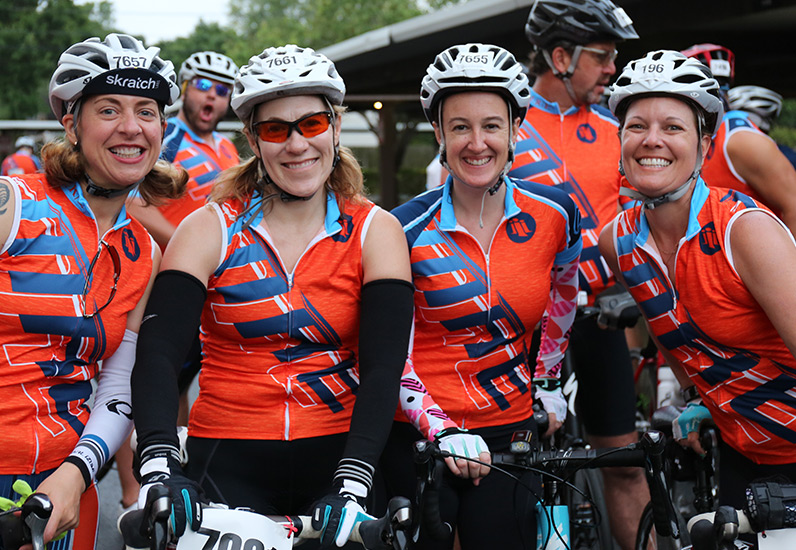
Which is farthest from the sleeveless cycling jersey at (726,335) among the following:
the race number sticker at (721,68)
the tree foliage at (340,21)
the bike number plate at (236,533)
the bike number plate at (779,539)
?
the tree foliage at (340,21)

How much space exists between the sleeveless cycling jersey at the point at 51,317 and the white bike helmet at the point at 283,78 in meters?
0.70

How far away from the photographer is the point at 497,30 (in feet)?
38.2

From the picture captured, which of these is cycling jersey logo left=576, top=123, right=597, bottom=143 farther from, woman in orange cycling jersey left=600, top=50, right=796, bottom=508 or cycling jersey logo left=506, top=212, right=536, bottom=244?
cycling jersey logo left=506, top=212, right=536, bottom=244

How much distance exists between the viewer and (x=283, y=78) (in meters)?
3.14

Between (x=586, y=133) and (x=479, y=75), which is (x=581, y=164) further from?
(x=479, y=75)

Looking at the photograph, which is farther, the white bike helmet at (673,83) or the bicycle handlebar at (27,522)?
the white bike helmet at (673,83)

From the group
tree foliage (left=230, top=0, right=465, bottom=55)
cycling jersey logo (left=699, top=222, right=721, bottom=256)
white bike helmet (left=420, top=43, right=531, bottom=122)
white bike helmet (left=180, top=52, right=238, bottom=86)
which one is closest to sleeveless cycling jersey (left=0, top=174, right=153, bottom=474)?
white bike helmet (left=420, top=43, right=531, bottom=122)

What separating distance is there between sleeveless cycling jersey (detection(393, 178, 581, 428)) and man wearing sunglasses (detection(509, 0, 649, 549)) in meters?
1.21

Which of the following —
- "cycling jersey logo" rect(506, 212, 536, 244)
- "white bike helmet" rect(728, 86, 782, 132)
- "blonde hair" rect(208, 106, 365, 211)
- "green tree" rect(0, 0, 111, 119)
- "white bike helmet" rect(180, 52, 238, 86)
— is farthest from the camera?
"green tree" rect(0, 0, 111, 119)

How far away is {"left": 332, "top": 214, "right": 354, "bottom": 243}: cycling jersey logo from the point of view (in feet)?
10.6

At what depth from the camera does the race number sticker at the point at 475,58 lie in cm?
352

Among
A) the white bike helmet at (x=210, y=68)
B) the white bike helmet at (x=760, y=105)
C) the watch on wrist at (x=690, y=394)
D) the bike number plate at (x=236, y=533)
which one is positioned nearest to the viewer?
the bike number plate at (x=236, y=533)

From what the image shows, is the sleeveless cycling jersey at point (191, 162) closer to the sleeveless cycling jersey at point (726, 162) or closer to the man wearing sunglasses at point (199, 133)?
the man wearing sunglasses at point (199, 133)

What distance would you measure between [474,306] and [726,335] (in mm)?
931
